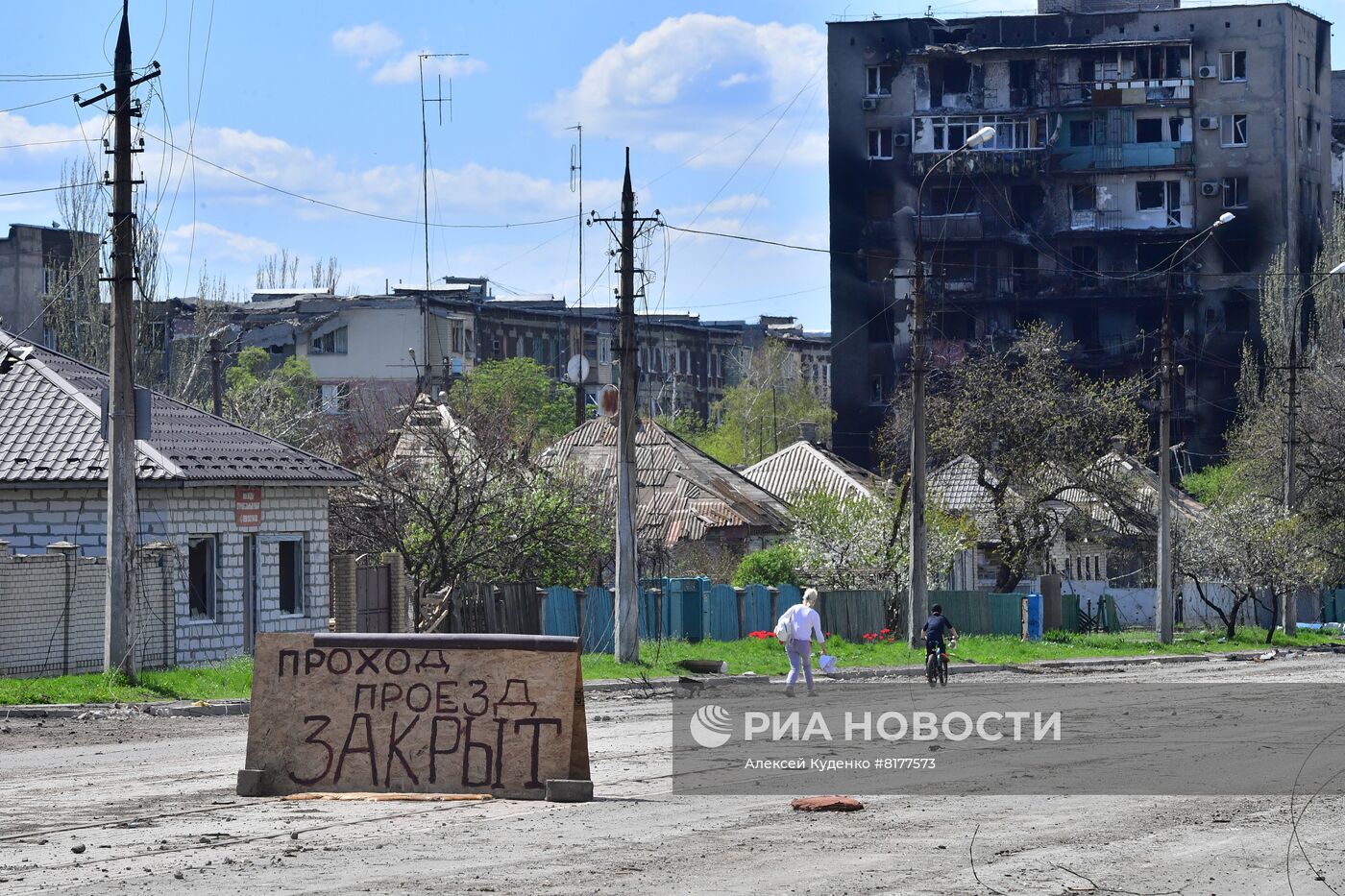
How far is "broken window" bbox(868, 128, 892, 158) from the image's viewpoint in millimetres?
85812

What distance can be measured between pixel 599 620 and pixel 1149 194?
57.0m

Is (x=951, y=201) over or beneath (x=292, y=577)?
over

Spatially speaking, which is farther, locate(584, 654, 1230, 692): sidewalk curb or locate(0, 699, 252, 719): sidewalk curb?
locate(584, 654, 1230, 692): sidewalk curb

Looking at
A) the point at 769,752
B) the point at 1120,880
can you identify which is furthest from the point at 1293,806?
the point at 769,752

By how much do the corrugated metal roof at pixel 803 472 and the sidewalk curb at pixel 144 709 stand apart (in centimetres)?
4025

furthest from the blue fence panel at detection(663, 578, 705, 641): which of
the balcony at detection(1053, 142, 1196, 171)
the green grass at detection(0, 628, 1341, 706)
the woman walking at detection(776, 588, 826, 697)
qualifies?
the balcony at detection(1053, 142, 1196, 171)

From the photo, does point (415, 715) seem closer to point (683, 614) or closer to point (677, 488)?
point (683, 614)

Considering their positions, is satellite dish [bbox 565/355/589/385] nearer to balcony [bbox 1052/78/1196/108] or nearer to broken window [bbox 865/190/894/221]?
broken window [bbox 865/190/894/221]

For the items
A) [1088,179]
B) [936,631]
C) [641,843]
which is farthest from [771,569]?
[1088,179]

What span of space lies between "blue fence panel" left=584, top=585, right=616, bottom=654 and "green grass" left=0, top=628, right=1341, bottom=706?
74cm

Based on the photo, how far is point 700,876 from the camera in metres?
9.91

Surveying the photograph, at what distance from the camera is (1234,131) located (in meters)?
Result: 83.2

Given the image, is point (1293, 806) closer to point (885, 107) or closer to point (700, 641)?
point (700, 641)

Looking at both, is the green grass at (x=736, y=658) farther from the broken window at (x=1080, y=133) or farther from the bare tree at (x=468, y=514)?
the broken window at (x=1080, y=133)
